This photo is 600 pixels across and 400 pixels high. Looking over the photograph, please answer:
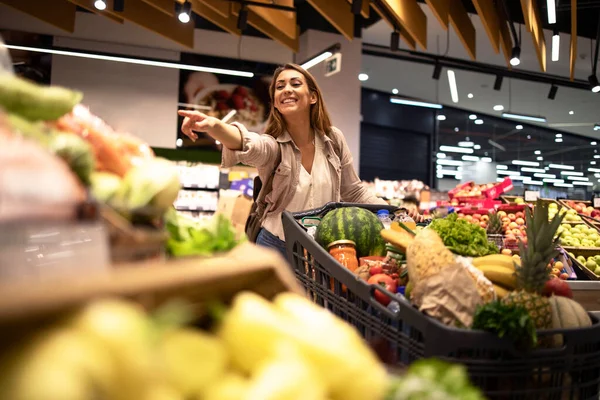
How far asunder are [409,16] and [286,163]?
5414 mm

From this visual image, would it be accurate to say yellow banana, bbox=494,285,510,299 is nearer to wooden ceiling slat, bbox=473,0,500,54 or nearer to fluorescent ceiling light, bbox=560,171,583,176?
wooden ceiling slat, bbox=473,0,500,54

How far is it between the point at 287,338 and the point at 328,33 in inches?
427

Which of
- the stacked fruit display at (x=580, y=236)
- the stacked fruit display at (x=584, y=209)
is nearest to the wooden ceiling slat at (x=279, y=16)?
the stacked fruit display at (x=584, y=209)

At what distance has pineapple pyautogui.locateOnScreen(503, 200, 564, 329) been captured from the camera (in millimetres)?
1438

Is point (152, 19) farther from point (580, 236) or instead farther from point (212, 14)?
point (580, 236)

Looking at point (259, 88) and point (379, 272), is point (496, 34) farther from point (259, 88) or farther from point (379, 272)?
point (379, 272)

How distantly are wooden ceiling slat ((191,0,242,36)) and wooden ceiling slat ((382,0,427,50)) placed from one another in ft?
8.48

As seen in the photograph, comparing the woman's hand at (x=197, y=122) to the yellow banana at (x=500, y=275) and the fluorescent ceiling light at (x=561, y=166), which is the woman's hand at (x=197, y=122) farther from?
the fluorescent ceiling light at (x=561, y=166)

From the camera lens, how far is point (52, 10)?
909 cm

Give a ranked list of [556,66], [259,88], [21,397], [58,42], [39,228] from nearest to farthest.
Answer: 1. [21,397]
2. [39,228]
3. [58,42]
4. [259,88]
5. [556,66]

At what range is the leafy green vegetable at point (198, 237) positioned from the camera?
0.89 metres

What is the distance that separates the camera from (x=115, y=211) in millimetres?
746

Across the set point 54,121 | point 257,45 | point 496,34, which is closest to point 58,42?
point 257,45

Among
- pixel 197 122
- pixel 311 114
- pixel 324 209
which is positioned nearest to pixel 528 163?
pixel 311 114
